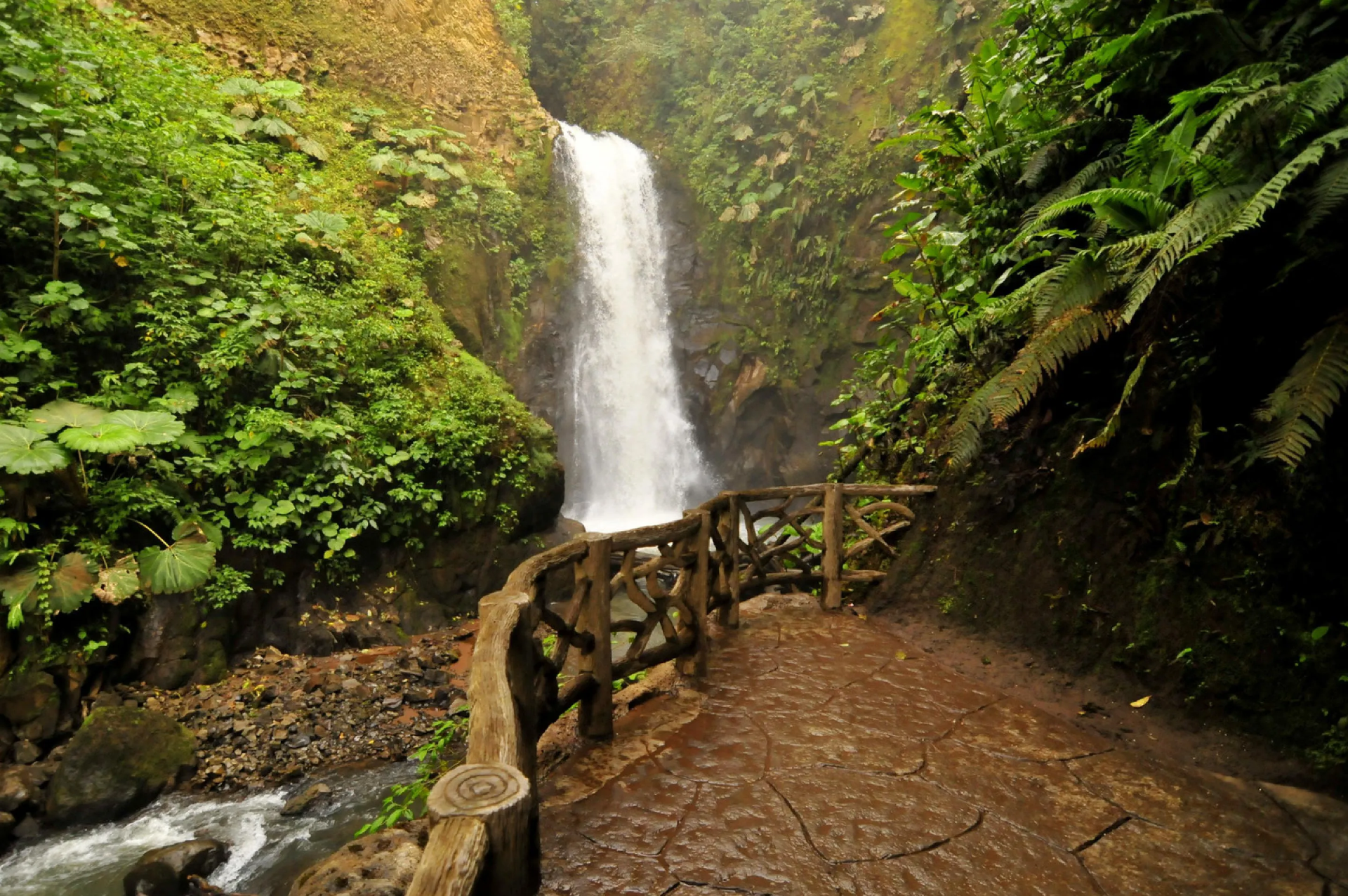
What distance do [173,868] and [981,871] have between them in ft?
18.1

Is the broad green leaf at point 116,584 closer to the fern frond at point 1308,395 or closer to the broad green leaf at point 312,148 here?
the broad green leaf at point 312,148

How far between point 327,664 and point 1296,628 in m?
8.29

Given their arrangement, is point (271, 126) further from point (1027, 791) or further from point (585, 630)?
point (1027, 791)

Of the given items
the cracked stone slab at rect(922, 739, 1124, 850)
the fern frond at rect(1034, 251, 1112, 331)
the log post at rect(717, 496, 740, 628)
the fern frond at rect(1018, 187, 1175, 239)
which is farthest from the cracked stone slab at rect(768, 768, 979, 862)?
the fern frond at rect(1018, 187, 1175, 239)

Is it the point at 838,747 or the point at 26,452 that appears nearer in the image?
the point at 838,747

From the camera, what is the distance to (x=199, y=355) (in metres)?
7.33

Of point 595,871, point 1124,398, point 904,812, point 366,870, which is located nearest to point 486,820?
point 595,871

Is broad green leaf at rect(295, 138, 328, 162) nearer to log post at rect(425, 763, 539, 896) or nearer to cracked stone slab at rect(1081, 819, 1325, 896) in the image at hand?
log post at rect(425, 763, 539, 896)

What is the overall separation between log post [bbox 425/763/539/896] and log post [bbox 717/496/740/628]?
338 cm

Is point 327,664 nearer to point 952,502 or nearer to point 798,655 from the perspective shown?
point 798,655

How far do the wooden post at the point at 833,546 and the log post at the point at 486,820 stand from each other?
4.62m

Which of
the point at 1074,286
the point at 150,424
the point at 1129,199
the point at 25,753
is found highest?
the point at 1129,199

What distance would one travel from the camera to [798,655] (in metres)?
4.87

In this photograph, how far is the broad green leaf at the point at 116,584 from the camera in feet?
19.6
